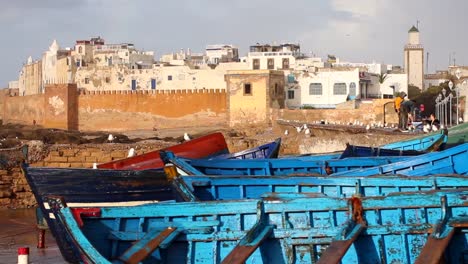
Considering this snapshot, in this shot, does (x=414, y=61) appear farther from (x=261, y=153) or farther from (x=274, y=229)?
(x=274, y=229)

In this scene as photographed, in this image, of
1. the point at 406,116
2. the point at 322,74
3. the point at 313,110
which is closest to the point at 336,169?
the point at 406,116

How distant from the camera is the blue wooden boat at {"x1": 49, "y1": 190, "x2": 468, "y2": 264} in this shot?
8.94 meters

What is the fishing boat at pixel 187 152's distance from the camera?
15.3 meters

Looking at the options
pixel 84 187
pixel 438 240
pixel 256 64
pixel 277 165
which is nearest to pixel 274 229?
pixel 438 240

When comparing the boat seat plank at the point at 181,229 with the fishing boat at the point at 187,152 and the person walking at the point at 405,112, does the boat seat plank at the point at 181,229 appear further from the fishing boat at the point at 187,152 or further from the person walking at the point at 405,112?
the person walking at the point at 405,112

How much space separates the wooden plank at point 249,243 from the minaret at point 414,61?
60.5 m

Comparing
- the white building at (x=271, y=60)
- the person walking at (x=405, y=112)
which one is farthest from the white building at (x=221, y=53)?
the person walking at (x=405, y=112)

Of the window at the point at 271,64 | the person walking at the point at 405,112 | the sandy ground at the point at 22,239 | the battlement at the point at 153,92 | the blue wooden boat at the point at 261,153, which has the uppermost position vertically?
the window at the point at 271,64

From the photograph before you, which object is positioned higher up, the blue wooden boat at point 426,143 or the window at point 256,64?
the window at point 256,64

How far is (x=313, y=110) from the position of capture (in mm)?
50688

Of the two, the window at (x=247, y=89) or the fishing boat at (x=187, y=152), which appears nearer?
the fishing boat at (x=187, y=152)

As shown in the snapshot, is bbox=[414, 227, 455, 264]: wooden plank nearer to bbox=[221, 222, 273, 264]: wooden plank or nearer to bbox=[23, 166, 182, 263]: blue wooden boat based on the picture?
bbox=[221, 222, 273, 264]: wooden plank

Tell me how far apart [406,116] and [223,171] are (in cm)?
2056

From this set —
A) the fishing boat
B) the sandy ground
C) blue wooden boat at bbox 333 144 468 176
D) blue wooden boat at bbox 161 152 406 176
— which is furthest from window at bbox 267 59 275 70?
blue wooden boat at bbox 333 144 468 176
